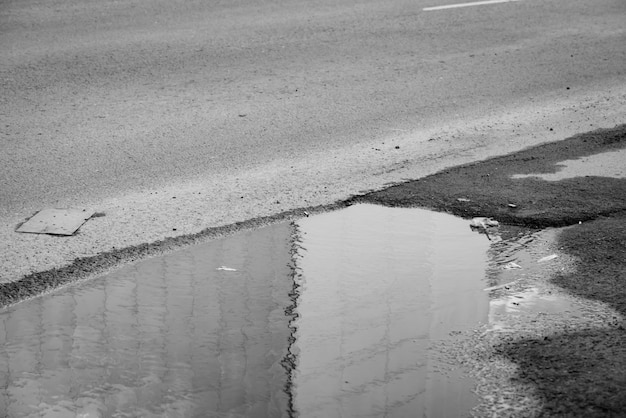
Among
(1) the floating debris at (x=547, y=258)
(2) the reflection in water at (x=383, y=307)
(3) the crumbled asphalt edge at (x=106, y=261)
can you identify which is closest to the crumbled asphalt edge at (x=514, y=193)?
(2) the reflection in water at (x=383, y=307)

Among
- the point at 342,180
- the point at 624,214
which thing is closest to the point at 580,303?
the point at 624,214

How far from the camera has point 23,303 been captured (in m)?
4.56

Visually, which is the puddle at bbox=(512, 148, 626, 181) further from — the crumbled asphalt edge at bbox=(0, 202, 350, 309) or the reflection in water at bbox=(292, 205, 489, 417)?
the crumbled asphalt edge at bbox=(0, 202, 350, 309)

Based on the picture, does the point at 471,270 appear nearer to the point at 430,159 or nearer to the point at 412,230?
the point at 412,230

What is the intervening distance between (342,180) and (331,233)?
87 centimetres

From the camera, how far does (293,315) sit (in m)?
4.49

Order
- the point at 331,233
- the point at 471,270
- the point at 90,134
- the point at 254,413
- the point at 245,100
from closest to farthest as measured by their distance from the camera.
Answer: the point at 254,413 < the point at 471,270 < the point at 331,233 < the point at 90,134 < the point at 245,100

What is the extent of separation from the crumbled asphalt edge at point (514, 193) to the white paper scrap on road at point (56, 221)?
1.89 meters

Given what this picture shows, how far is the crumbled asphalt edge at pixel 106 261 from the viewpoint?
4684 millimetres

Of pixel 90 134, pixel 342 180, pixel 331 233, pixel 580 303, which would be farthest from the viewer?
pixel 90 134

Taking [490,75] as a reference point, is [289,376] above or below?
below

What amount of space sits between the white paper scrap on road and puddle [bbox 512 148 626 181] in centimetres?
311

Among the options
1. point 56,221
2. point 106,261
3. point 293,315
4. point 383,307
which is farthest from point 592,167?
point 56,221

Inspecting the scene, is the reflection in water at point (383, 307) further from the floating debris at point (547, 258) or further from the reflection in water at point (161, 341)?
the floating debris at point (547, 258)
